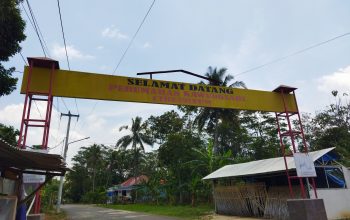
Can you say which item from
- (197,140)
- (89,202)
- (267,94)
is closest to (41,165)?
(267,94)

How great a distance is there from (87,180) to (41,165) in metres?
58.1

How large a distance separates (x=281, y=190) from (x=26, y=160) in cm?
1313

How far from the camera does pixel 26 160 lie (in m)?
5.10

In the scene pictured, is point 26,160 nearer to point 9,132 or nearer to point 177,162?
point 9,132

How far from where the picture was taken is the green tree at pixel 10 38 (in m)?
11.3

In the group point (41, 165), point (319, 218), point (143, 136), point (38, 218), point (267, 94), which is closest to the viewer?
point (41, 165)

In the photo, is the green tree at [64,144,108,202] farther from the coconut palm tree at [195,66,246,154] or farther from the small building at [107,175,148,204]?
the coconut palm tree at [195,66,246,154]

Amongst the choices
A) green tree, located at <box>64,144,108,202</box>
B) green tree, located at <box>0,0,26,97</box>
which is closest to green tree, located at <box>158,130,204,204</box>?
green tree, located at <box>0,0,26,97</box>

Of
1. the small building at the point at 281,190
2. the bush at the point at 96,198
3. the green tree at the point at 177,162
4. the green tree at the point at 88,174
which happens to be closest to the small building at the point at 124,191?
the bush at the point at 96,198

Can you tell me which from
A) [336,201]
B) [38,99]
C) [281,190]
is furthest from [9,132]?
[336,201]

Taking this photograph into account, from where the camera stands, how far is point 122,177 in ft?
203

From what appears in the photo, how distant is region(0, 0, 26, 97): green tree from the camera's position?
11.3 meters

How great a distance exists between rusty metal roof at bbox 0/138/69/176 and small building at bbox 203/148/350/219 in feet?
32.5

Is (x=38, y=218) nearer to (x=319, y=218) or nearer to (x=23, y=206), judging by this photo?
(x=23, y=206)
